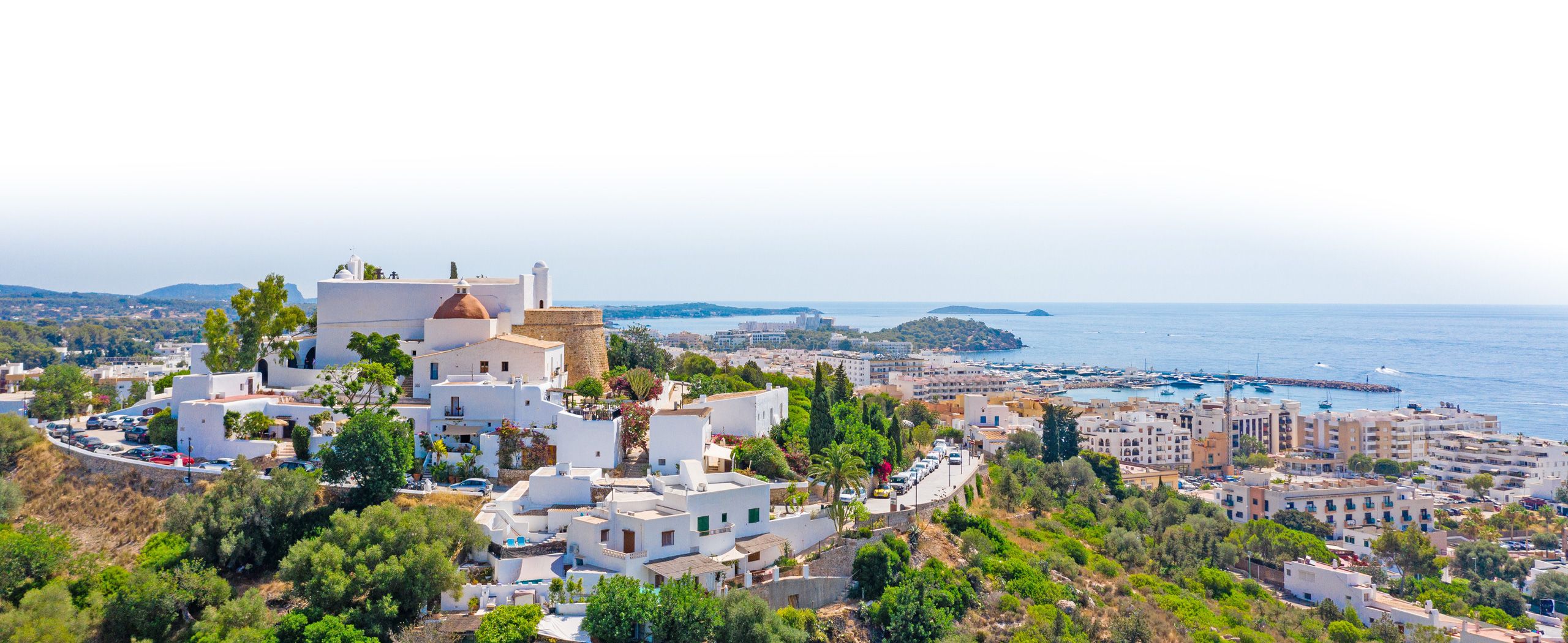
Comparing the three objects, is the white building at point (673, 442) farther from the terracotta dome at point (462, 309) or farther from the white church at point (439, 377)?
the terracotta dome at point (462, 309)

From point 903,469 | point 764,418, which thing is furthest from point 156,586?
point 903,469

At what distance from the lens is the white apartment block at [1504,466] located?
48.0m

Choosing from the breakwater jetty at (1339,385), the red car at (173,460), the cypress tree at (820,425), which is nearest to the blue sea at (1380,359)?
the breakwater jetty at (1339,385)

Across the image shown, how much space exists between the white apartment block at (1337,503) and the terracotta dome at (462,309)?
3185 cm

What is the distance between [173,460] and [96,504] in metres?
1.80

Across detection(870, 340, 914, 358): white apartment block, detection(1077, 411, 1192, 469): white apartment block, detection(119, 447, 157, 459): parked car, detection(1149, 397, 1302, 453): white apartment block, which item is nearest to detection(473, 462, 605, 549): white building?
detection(119, 447, 157, 459): parked car

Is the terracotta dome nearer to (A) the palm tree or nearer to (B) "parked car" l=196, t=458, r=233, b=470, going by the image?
(B) "parked car" l=196, t=458, r=233, b=470

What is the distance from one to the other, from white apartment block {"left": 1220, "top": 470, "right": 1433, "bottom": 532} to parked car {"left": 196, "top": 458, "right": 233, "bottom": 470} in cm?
3724

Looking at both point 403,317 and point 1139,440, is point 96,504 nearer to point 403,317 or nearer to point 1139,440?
point 403,317

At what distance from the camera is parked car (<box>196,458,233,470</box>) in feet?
71.8

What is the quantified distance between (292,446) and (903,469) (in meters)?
17.0

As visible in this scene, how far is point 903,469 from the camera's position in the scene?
28.8m

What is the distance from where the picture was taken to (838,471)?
21.5 metres

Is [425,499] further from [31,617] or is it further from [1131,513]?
[1131,513]
